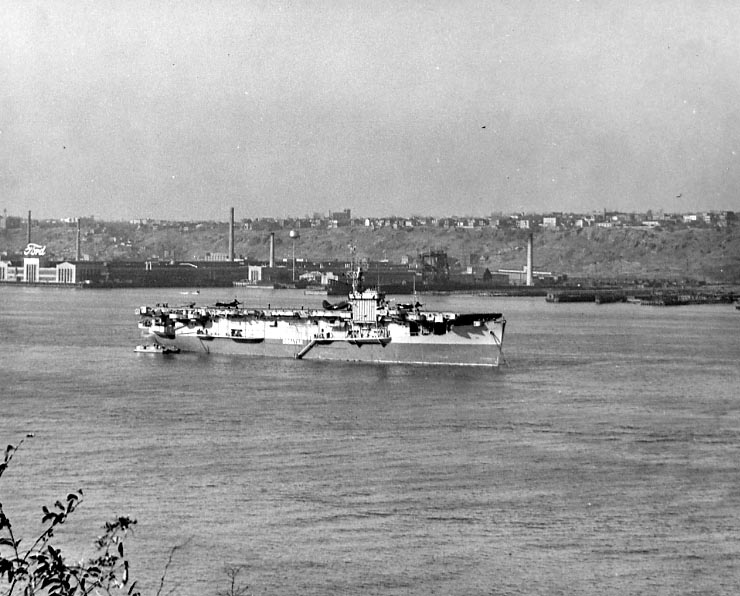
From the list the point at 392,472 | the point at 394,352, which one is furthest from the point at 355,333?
the point at 392,472

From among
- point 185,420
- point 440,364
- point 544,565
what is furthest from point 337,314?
point 544,565

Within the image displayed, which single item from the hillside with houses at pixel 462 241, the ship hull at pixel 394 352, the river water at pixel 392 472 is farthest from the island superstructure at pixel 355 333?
the hillside with houses at pixel 462 241

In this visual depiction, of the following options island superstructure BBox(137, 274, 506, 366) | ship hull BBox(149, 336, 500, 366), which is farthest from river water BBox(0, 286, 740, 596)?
island superstructure BBox(137, 274, 506, 366)

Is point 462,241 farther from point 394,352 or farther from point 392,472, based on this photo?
point 392,472

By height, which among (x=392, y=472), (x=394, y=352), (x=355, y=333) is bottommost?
(x=392, y=472)

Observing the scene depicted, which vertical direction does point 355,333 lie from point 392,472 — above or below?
above

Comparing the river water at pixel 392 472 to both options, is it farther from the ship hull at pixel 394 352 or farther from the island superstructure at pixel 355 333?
the island superstructure at pixel 355 333

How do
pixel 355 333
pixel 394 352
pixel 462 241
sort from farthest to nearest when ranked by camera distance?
pixel 462 241
pixel 355 333
pixel 394 352
